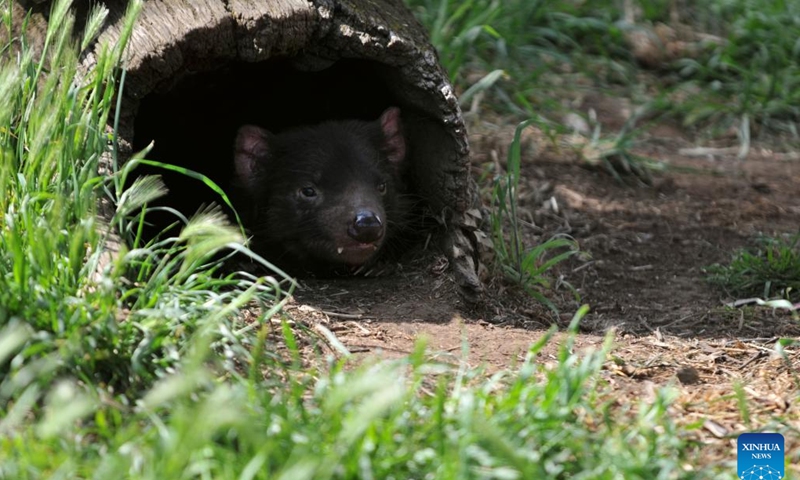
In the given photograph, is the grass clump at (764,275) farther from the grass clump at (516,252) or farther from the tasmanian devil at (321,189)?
the tasmanian devil at (321,189)

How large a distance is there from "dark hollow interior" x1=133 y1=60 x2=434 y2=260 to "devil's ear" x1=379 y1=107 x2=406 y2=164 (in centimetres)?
17

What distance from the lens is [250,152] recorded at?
5090mm

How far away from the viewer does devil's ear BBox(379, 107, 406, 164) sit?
5.03 m

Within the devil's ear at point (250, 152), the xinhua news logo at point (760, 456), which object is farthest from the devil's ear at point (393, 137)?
the xinhua news logo at point (760, 456)

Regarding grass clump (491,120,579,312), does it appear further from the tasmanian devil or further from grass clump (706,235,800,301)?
grass clump (706,235,800,301)

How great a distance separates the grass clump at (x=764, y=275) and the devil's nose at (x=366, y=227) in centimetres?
153

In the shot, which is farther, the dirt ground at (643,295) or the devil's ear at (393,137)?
the devil's ear at (393,137)

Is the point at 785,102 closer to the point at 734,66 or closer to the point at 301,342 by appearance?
the point at 734,66

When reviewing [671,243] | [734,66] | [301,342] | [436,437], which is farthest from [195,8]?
[734,66]

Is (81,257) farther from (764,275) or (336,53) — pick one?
(764,275)

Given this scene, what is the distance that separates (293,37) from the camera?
412 cm

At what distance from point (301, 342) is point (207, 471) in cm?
117

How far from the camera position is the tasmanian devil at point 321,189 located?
4.70 metres

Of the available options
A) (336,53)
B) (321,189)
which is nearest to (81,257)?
(336,53)
